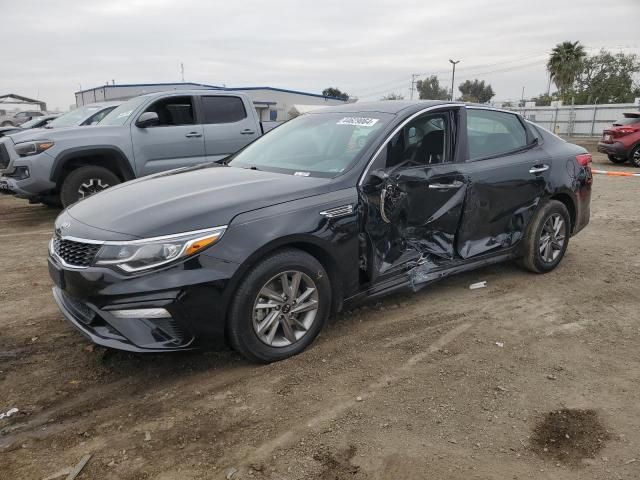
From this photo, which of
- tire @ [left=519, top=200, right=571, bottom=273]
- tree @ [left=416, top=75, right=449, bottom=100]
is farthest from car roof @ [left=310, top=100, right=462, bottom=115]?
tree @ [left=416, top=75, right=449, bottom=100]

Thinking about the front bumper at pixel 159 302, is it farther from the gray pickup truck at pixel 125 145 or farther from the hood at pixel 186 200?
the gray pickup truck at pixel 125 145

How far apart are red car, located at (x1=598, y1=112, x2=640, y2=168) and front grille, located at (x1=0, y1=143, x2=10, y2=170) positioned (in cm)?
1545

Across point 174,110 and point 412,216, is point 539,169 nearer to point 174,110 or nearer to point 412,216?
point 412,216

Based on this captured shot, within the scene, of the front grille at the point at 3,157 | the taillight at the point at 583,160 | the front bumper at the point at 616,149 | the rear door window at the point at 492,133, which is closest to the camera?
the rear door window at the point at 492,133

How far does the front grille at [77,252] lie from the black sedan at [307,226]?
0.01 metres

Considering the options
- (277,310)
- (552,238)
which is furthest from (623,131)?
(277,310)

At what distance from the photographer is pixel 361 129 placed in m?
3.98

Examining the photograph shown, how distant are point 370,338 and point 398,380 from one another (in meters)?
0.60

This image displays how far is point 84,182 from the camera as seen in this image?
291 inches

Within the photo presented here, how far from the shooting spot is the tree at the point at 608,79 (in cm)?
4753

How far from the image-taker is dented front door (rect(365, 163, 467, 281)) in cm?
367

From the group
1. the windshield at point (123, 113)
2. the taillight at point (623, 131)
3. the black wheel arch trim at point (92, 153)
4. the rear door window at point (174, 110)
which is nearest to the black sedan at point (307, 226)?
the black wheel arch trim at point (92, 153)

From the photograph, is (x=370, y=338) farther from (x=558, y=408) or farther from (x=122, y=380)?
(x=122, y=380)

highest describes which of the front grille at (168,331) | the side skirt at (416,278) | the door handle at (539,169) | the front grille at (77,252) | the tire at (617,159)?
the door handle at (539,169)
